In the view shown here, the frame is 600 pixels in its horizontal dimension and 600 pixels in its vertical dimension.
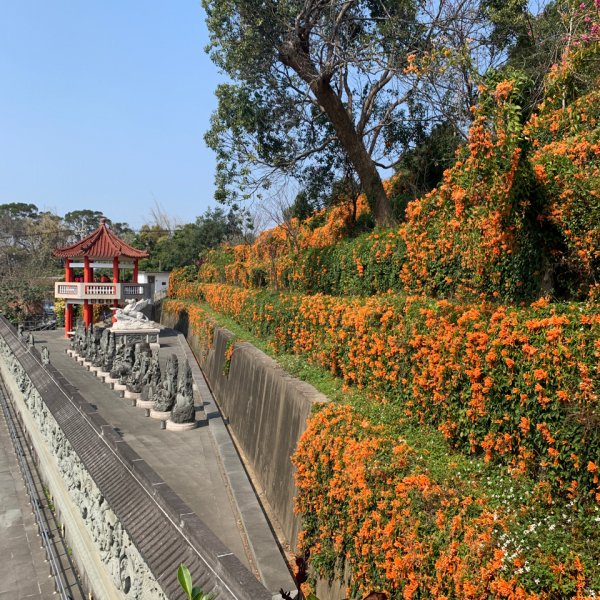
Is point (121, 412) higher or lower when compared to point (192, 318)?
lower

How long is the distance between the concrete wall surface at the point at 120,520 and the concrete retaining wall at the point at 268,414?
2753 millimetres

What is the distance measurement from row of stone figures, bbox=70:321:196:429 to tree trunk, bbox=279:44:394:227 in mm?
6352

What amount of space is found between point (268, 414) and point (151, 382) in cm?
591

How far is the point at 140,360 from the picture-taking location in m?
17.5

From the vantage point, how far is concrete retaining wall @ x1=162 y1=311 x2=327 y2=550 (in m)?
8.80

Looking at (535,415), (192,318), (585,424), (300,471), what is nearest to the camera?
(585,424)

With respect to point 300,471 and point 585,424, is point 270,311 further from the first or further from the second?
point 585,424

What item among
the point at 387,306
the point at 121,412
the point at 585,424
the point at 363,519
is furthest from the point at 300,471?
the point at 121,412

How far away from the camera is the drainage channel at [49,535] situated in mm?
8344

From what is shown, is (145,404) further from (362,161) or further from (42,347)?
(362,161)

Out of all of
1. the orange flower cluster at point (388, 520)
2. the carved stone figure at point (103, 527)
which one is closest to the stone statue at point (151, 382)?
the carved stone figure at point (103, 527)

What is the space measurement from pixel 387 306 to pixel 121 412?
9.70 m

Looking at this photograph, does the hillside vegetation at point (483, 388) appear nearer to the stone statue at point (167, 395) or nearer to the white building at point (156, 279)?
the stone statue at point (167, 395)

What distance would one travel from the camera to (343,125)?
43.8ft
